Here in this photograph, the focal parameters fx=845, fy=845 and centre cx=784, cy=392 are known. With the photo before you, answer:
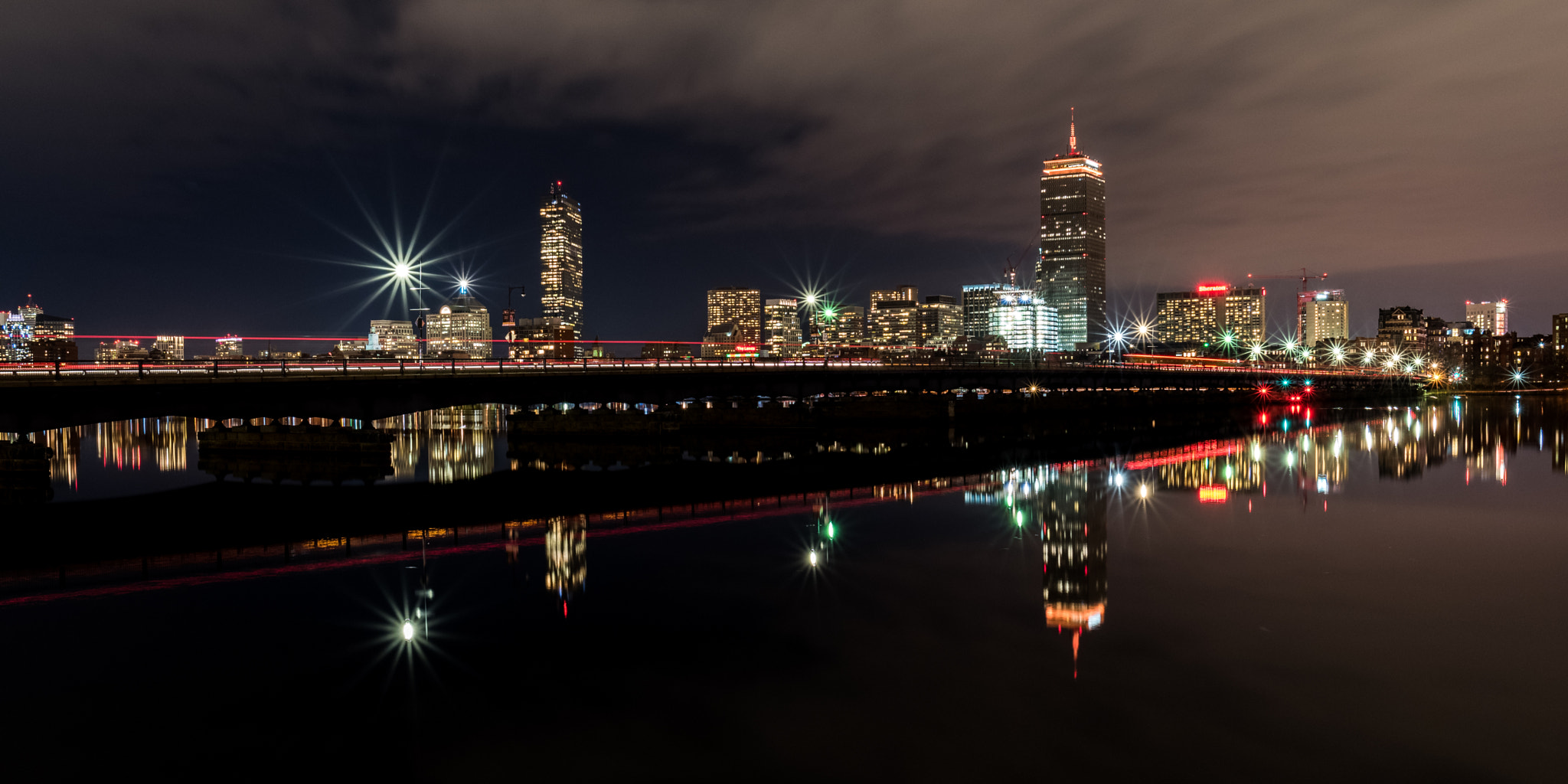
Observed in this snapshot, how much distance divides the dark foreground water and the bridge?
20625 millimetres

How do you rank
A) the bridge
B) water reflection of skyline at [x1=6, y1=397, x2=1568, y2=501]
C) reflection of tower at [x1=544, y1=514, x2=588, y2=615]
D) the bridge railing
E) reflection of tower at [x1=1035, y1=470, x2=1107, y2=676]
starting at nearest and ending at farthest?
reflection of tower at [x1=1035, y1=470, x2=1107, y2=676] < reflection of tower at [x1=544, y1=514, x2=588, y2=615] < the bridge < water reflection of skyline at [x1=6, y1=397, x2=1568, y2=501] < the bridge railing

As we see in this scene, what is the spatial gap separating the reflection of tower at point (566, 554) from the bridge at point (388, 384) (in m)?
24.2

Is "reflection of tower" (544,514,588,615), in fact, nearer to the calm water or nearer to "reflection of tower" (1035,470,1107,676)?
"reflection of tower" (1035,470,1107,676)

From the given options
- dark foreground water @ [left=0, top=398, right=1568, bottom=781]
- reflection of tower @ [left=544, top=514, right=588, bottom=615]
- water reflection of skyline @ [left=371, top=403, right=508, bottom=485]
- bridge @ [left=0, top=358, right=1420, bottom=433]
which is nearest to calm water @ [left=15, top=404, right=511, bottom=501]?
water reflection of skyline @ [left=371, top=403, right=508, bottom=485]

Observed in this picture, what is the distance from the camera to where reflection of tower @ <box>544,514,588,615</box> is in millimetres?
21109

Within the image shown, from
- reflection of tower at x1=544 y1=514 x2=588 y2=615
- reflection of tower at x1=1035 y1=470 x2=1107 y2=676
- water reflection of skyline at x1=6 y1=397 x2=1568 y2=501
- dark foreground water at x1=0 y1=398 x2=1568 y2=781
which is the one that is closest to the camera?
dark foreground water at x1=0 y1=398 x2=1568 y2=781

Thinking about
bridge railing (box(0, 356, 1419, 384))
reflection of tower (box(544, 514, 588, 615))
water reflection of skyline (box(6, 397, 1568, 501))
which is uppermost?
bridge railing (box(0, 356, 1419, 384))

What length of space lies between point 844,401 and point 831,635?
70306 mm

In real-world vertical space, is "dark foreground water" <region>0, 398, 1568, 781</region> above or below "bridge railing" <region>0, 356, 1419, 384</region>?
below

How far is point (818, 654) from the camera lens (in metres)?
15.6

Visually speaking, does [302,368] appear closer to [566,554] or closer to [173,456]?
[173,456]

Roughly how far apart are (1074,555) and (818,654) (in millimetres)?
11315

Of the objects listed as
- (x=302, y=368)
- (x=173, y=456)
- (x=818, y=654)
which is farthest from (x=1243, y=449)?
(x=173, y=456)

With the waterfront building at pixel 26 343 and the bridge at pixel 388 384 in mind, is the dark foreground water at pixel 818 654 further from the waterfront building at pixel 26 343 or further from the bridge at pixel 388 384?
the waterfront building at pixel 26 343
